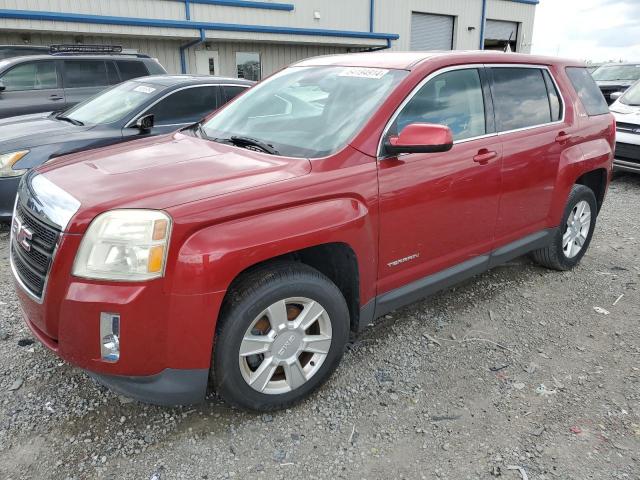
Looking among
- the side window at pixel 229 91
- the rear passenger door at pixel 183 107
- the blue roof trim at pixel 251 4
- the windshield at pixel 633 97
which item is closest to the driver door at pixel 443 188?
the rear passenger door at pixel 183 107

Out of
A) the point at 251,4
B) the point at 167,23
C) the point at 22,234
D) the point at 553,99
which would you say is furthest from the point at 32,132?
the point at 251,4

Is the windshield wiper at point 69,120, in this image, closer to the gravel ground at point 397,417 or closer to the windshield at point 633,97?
the gravel ground at point 397,417

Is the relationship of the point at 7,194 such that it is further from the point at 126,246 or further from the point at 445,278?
the point at 445,278

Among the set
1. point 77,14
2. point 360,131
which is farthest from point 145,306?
point 77,14

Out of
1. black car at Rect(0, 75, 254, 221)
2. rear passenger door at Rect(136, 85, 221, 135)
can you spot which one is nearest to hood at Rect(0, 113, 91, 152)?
black car at Rect(0, 75, 254, 221)

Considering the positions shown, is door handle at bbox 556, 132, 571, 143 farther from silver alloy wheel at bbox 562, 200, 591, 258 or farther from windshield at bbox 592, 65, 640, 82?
windshield at bbox 592, 65, 640, 82

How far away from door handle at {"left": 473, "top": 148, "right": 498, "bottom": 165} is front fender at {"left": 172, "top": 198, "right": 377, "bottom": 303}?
97 centimetres

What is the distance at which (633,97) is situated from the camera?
8398 millimetres

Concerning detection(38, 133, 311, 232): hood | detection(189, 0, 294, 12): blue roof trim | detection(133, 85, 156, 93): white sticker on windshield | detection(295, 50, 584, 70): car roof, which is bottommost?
detection(38, 133, 311, 232): hood

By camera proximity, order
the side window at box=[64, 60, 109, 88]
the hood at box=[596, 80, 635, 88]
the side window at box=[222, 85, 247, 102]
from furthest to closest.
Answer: the hood at box=[596, 80, 635, 88], the side window at box=[64, 60, 109, 88], the side window at box=[222, 85, 247, 102]

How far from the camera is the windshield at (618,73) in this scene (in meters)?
14.1

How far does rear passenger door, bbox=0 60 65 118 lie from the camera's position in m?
7.58

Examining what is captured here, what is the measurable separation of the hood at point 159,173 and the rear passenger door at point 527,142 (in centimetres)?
164

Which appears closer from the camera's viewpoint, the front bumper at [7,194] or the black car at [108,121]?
the front bumper at [7,194]
